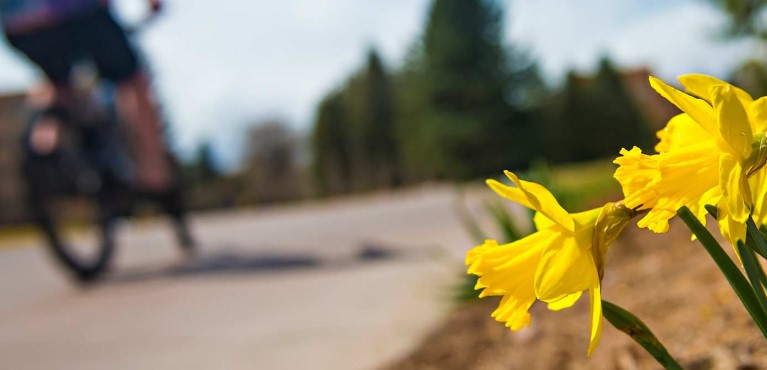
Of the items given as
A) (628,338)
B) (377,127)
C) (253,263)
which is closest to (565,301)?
(628,338)

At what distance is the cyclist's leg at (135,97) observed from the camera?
15.0 feet

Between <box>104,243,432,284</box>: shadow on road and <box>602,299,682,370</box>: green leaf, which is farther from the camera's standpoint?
<box>104,243,432,284</box>: shadow on road

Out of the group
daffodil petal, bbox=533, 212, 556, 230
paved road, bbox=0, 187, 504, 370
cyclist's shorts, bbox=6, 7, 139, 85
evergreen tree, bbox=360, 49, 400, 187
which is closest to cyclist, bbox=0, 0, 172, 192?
cyclist's shorts, bbox=6, 7, 139, 85

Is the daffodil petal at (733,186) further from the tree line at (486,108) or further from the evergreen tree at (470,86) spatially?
the evergreen tree at (470,86)

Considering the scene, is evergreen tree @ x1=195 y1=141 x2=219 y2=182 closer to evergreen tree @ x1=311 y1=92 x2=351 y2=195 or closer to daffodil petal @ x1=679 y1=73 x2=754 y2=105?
evergreen tree @ x1=311 y1=92 x2=351 y2=195

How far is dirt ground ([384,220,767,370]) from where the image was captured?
4.42 feet

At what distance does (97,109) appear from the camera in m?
4.82

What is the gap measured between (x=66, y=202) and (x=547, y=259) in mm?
4709

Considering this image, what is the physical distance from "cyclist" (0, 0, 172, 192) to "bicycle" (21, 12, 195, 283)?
0.06 metres

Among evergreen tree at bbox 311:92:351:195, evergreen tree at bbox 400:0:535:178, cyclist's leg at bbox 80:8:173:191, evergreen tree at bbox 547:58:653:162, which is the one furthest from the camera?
evergreen tree at bbox 311:92:351:195

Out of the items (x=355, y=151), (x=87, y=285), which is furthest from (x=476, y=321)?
(x=355, y=151)

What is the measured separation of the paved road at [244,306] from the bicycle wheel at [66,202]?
0.19 meters

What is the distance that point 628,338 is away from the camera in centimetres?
155

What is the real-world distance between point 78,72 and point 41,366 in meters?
2.40
